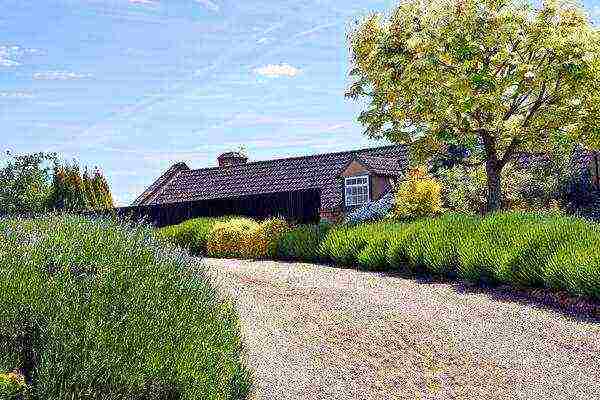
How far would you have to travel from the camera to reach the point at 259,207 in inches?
824

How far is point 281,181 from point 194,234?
12.7 m

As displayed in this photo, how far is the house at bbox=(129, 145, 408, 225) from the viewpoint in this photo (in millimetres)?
24159

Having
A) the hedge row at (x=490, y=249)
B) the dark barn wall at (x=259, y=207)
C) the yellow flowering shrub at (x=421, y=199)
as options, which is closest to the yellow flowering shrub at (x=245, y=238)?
the dark barn wall at (x=259, y=207)

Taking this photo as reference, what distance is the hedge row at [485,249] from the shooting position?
36.0 feet

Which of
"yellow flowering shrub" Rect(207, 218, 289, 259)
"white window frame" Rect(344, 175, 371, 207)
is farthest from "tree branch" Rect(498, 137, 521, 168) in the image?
"white window frame" Rect(344, 175, 371, 207)

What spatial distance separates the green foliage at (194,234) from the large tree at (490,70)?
522cm

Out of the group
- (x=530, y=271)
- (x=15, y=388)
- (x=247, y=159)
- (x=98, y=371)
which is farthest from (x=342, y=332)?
(x=247, y=159)

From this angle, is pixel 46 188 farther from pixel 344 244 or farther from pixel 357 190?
pixel 344 244

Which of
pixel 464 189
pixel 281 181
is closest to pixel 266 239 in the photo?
pixel 464 189

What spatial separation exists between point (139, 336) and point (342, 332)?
13.1 ft

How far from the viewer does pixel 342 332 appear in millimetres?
9180

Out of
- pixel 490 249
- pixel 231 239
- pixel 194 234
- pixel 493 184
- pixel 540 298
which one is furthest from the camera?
pixel 194 234

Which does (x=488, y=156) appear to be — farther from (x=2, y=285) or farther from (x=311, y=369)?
(x=2, y=285)

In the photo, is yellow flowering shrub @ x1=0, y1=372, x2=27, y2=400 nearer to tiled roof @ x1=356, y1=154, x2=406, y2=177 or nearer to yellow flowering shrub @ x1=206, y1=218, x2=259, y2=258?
yellow flowering shrub @ x1=206, y1=218, x2=259, y2=258
